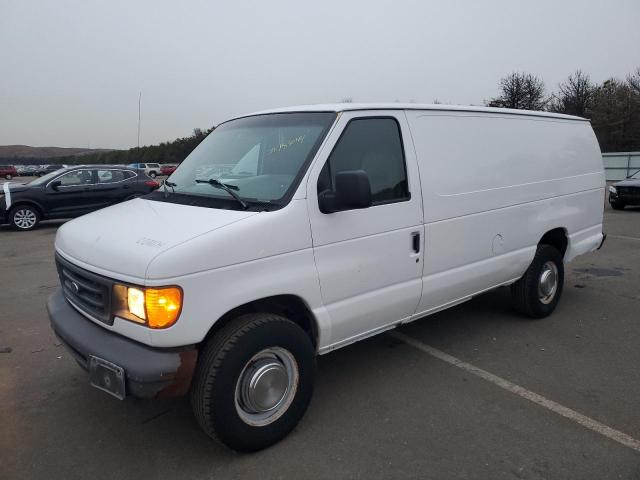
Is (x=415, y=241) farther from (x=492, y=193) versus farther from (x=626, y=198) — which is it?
(x=626, y=198)

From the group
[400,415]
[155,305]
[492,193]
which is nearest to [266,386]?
[155,305]

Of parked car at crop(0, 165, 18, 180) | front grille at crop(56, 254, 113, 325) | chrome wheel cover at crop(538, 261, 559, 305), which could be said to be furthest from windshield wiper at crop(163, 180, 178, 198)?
parked car at crop(0, 165, 18, 180)

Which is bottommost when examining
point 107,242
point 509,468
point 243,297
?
point 509,468

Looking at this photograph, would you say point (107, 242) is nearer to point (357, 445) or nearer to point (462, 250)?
point (357, 445)

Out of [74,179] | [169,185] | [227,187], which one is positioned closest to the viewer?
[227,187]

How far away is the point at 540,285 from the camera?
16.6 feet

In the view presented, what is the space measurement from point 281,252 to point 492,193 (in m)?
2.23

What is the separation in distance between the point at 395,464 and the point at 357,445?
0.27 meters

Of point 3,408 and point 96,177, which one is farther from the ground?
point 96,177

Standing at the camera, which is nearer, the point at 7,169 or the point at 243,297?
the point at 243,297

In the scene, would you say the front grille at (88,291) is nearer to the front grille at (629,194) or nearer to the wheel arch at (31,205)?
the wheel arch at (31,205)

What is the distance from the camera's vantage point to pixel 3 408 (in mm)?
3510

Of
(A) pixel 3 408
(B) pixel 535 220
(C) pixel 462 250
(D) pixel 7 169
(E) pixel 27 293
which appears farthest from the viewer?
(D) pixel 7 169

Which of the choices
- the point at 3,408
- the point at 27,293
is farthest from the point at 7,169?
the point at 3,408
